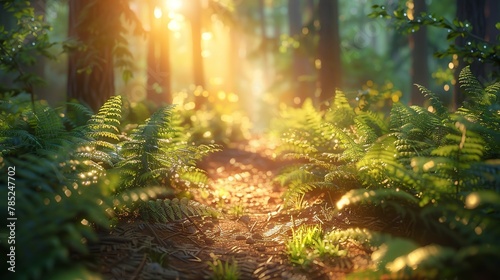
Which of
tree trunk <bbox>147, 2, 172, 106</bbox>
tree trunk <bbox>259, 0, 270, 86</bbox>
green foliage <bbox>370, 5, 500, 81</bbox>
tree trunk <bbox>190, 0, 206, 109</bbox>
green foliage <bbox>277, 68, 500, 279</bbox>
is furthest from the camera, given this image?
tree trunk <bbox>259, 0, 270, 86</bbox>

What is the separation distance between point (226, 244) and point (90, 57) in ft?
12.1

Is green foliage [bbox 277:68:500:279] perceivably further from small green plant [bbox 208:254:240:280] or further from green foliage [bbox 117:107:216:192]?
green foliage [bbox 117:107:216:192]

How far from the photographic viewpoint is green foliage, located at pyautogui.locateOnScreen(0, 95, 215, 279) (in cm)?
241

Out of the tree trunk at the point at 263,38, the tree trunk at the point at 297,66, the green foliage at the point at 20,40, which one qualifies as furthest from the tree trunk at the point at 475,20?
the tree trunk at the point at 263,38

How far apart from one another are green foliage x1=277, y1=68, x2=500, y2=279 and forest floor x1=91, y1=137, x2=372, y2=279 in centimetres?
23

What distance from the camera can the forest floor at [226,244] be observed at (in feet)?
9.91

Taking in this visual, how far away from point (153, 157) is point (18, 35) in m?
2.70

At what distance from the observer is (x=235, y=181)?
21.3ft

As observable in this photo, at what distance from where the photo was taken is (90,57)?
5801mm

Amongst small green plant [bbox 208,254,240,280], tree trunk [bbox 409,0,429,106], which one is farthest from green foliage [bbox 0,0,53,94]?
tree trunk [bbox 409,0,429,106]

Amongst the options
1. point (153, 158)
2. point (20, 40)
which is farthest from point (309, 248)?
point (20, 40)

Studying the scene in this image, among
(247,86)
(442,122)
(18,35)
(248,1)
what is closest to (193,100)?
(18,35)

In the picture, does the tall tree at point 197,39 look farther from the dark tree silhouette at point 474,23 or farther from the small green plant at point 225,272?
the small green plant at point 225,272

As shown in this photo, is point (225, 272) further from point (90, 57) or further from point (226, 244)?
point (90, 57)
